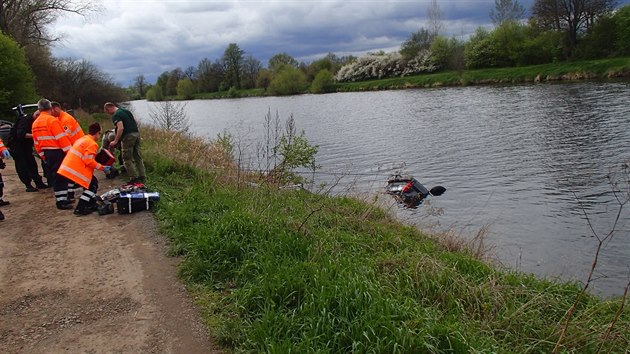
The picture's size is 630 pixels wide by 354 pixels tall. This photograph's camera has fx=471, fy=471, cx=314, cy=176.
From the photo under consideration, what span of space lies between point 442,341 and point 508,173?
14007 millimetres

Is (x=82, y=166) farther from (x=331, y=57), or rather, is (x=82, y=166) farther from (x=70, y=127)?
(x=331, y=57)

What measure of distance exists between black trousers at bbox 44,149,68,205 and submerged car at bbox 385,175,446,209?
8617 millimetres

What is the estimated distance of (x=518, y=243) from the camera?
10.4 metres

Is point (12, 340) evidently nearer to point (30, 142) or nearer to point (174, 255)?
point (174, 255)

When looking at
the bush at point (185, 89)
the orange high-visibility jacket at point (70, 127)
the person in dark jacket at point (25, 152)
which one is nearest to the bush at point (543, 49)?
the orange high-visibility jacket at point (70, 127)

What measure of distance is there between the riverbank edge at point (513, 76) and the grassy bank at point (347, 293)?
45069 millimetres

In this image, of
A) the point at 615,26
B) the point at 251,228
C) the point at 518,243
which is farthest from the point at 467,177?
the point at 615,26

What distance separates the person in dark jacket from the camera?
1080 cm

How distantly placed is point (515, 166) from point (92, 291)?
1577 centimetres

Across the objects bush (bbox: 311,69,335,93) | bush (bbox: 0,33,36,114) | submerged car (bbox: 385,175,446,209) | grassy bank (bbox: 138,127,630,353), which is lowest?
submerged car (bbox: 385,175,446,209)

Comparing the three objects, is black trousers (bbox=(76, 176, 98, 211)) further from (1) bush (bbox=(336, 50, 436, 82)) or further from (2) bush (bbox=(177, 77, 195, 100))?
(2) bush (bbox=(177, 77, 195, 100))

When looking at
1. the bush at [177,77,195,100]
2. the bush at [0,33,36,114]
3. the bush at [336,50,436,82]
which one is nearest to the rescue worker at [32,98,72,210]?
the bush at [0,33,36,114]

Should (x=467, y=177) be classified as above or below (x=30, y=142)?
below

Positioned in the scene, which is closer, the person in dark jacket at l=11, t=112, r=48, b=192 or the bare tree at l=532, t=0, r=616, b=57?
the person in dark jacket at l=11, t=112, r=48, b=192
